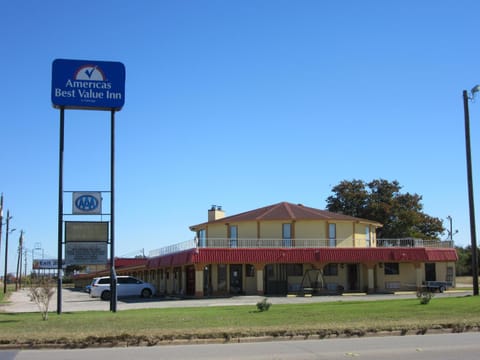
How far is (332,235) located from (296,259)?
505cm

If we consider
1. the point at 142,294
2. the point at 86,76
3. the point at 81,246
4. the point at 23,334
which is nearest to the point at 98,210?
the point at 81,246

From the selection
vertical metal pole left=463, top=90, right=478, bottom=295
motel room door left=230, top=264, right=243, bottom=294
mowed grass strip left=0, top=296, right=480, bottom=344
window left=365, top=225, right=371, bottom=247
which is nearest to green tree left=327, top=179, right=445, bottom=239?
window left=365, top=225, right=371, bottom=247

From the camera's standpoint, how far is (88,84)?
24906mm

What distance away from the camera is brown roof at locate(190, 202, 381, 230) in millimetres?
46156

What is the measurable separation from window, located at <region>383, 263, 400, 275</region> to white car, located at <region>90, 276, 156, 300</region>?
17.9 metres

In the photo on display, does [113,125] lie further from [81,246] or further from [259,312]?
[259,312]

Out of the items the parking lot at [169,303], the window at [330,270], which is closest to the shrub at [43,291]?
the parking lot at [169,303]

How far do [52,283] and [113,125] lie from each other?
281 inches

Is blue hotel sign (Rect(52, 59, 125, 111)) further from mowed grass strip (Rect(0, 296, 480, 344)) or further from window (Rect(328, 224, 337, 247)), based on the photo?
window (Rect(328, 224, 337, 247))

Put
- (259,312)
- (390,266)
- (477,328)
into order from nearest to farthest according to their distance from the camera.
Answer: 1. (477,328)
2. (259,312)
3. (390,266)

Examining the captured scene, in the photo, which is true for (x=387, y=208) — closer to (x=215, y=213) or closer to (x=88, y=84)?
(x=215, y=213)

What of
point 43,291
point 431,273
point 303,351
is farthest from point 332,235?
point 303,351

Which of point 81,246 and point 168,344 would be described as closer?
point 168,344

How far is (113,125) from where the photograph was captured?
24.9 m
